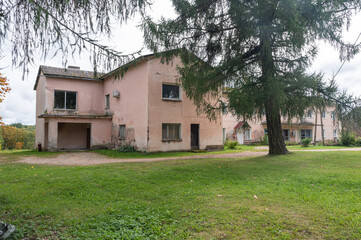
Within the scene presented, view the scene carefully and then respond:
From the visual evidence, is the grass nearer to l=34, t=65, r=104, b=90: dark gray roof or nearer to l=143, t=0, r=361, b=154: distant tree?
l=143, t=0, r=361, b=154: distant tree

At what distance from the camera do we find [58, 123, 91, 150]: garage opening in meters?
20.6

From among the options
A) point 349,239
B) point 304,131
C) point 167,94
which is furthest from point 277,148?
point 304,131

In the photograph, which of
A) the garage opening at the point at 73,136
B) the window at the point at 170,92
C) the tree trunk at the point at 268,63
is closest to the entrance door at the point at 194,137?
the window at the point at 170,92

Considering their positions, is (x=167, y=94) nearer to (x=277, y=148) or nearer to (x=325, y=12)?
(x=277, y=148)

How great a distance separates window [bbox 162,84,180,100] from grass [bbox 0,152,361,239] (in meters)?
10.1

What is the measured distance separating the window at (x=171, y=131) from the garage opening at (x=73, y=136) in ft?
29.7

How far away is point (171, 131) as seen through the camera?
16.6 m

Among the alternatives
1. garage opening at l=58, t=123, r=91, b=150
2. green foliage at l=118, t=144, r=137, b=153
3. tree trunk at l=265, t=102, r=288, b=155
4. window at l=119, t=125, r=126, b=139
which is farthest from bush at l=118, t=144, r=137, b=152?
tree trunk at l=265, t=102, r=288, b=155

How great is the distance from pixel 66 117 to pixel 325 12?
16.9 metres

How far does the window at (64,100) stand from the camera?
18734mm

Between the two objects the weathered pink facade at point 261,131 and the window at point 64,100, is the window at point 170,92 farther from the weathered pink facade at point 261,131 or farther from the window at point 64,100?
the weathered pink facade at point 261,131

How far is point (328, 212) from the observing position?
3.88m

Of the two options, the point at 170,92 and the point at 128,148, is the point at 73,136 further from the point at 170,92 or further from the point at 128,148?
the point at 170,92

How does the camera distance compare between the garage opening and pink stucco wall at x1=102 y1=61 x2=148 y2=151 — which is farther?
the garage opening
